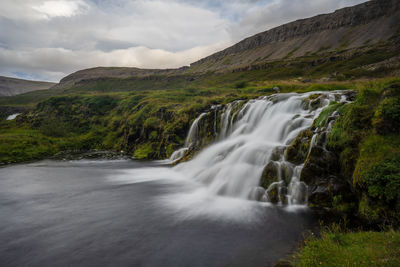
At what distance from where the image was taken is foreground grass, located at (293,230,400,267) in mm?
4698

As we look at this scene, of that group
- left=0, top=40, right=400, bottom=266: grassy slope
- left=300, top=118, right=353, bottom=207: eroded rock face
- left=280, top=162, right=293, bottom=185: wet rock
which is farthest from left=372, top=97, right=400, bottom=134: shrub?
left=280, top=162, right=293, bottom=185: wet rock

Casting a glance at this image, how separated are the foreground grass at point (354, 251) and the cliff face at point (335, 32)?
439 ft

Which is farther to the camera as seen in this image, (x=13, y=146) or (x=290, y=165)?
(x=13, y=146)

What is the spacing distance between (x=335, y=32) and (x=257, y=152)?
6690 inches

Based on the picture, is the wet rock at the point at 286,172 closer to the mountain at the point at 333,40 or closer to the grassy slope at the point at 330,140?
the grassy slope at the point at 330,140

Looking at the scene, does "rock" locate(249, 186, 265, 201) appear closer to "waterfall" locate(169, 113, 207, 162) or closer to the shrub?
the shrub

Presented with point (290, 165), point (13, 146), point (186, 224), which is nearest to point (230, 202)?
point (186, 224)

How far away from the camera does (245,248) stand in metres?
7.29

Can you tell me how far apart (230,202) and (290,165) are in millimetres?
3554

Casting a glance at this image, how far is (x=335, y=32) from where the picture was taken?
14412 centimetres

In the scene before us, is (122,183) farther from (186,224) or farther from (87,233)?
Answer: (186,224)

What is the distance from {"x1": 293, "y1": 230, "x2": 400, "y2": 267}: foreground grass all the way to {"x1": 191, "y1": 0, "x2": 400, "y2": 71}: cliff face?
13396 centimetres

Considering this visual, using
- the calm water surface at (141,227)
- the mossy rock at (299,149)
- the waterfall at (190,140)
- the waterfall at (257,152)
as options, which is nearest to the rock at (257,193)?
the waterfall at (257,152)

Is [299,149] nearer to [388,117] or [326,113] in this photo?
[326,113]
